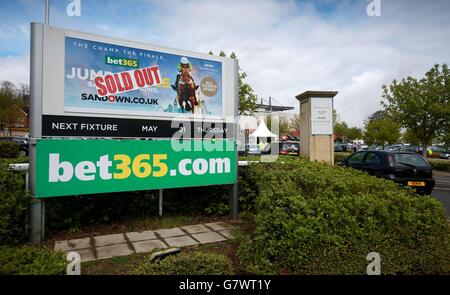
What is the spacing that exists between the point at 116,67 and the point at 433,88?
66.4 feet

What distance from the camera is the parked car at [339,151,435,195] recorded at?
7.98m

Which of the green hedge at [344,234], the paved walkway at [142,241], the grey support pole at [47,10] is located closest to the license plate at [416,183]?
the green hedge at [344,234]

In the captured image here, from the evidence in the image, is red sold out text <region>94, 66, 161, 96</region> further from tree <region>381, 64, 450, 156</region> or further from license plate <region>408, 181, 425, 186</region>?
tree <region>381, 64, 450, 156</region>

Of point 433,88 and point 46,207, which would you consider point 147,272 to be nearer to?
point 46,207

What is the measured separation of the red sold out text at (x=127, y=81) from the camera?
4.39 m

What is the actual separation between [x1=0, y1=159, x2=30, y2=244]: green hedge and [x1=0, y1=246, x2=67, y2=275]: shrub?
108cm

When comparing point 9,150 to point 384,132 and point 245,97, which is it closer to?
point 245,97

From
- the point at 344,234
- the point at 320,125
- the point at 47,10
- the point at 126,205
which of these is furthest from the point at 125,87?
the point at 320,125

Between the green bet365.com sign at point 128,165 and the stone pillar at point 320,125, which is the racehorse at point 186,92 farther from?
the stone pillar at point 320,125

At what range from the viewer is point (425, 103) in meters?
18.3

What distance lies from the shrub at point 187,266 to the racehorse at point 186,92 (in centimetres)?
298
